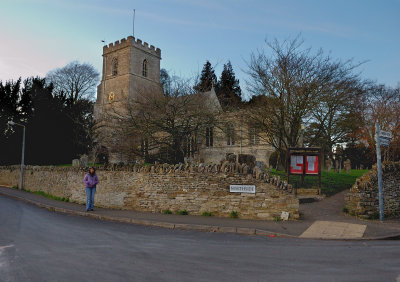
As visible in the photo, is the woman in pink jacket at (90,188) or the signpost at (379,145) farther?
the woman in pink jacket at (90,188)

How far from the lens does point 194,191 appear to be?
11.2 meters

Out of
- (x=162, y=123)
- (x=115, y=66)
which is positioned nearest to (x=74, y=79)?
(x=115, y=66)

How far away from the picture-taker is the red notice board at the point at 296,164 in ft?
49.5

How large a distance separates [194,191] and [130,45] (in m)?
42.9

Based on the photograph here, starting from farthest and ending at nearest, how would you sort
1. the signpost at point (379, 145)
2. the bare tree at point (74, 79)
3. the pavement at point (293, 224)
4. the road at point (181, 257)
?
the bare tree at point (74, 79) → the signpost at point (379, 145) → the pavement at point (293, 224) → the road at point (181, 257)

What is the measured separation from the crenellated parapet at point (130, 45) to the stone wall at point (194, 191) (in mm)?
39450

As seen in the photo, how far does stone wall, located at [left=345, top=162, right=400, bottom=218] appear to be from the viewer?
10.4 meters

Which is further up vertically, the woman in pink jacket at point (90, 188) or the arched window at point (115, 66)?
the arched window at point (115, 66)

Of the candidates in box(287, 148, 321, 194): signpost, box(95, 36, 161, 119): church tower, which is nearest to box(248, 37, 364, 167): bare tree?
box(287, 148, 321, 194): signpost

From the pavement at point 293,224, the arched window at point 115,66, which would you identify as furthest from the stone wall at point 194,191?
the arched window at point 115,66

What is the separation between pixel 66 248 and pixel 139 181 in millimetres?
6233

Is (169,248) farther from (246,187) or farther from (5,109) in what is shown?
(5,109)

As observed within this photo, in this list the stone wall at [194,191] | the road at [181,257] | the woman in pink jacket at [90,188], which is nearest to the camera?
the road at [181,257]

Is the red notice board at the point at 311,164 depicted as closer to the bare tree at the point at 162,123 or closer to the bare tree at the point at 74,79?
the bare tree at the point at 162,123
